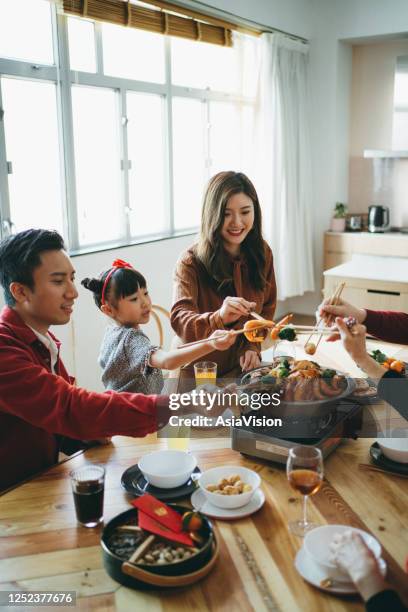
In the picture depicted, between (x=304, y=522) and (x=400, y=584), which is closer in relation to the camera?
(x=400, y=584)

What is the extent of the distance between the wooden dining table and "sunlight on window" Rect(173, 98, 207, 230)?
3.16 metres

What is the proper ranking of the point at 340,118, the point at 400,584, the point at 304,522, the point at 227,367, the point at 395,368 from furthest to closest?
1. the point at 340,118
2. the point at 227,367
3. the point at 395,368
4. the point at 304,522
5. the point at 400,584

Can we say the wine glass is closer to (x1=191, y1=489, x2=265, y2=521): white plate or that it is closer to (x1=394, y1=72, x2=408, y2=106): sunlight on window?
(x1=191, y1=489, x2=265, y2=521): white plate

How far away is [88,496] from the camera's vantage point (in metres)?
1.27

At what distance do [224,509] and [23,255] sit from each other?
847mm

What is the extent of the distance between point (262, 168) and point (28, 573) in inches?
170

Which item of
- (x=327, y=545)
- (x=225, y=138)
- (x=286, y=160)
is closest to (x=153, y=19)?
(x=225, y=138)

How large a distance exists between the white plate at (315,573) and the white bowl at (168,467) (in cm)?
33

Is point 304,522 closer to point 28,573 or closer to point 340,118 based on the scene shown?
point 28,573

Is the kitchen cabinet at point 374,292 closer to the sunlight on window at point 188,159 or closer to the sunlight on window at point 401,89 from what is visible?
the sunlight on window at point 188,159

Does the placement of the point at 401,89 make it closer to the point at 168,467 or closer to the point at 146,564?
the point at 168,467

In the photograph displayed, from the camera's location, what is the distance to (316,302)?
18.7ft

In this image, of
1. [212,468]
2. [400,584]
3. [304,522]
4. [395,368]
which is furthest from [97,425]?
[395,368]

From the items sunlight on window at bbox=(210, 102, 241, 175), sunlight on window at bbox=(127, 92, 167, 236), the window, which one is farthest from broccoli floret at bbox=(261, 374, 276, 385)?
A: sunlight on window at bbox=(210, 102, 241, 175)
